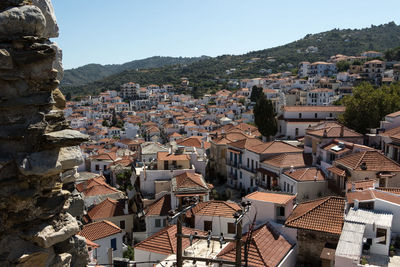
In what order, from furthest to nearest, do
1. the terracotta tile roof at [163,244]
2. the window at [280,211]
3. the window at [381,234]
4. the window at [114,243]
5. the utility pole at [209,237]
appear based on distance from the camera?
the window at [114,243] < the window at [280,211] < the terracotta tile roof at [163,244] < the window at [381,234] < the utility pole at [209,237]

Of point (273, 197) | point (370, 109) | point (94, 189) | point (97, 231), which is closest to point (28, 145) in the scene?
point (273, 197)

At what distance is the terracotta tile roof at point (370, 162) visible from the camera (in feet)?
82.6

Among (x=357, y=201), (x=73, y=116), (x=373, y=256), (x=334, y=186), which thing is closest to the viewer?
(x=373, y=256)

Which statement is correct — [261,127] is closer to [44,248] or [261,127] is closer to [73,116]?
[44,248]

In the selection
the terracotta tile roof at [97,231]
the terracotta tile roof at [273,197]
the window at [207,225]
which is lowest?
the terracotta tile roof at [97,231]

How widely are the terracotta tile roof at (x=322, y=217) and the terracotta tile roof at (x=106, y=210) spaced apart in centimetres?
1733

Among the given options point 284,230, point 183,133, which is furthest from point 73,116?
point 284,230

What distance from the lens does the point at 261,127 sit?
150ft

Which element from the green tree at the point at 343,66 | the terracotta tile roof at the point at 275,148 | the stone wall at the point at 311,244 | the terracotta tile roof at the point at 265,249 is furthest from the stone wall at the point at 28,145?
the green tree at the point at 343,66

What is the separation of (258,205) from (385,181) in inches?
389

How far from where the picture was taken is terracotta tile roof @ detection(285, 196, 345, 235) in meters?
17.6

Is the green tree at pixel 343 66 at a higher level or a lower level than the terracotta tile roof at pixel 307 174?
higher

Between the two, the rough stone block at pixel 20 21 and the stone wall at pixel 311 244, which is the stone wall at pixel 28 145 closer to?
the rough stone block at pixel 20 21

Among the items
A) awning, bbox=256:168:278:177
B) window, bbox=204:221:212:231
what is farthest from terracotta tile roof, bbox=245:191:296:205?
awning, bbox=256:168:278:177
